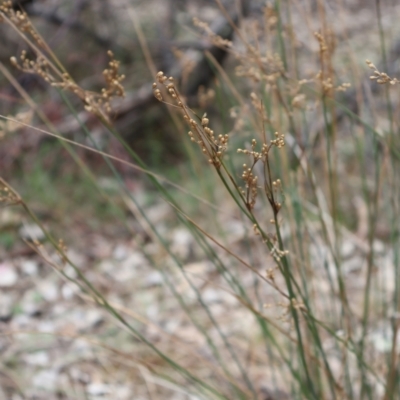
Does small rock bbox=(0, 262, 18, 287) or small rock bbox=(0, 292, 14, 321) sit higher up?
small rock bbox=(0, 262, 18, 287)

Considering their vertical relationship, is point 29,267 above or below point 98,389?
above

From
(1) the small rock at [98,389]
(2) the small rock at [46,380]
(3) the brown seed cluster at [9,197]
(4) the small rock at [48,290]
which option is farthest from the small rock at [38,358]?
(3) the brown seed cluster at [9,197]

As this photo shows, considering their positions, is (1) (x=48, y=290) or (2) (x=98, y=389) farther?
(1) (x=48, y=290)

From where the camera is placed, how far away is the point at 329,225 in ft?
5.76

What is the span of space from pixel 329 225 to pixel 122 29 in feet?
6.63

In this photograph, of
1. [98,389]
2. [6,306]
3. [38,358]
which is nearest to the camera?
[98,389]

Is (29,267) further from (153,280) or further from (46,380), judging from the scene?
(46,380)

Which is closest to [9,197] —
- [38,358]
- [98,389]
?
[98,389]

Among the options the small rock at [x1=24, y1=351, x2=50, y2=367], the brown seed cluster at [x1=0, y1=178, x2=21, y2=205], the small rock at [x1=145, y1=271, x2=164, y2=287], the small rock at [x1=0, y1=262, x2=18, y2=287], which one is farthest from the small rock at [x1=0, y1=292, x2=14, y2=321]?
the brown seed cluster at [x1=0, y1=178, x2=21, y2=205]

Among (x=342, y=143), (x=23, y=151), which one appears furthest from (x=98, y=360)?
(x=342, y=143)

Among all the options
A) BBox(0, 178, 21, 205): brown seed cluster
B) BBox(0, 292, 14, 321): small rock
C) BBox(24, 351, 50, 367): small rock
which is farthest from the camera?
BBox(0, 292, 14, 321): small rock

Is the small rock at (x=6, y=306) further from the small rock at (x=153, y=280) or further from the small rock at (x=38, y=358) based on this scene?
the small rock at (x=153, y=280)

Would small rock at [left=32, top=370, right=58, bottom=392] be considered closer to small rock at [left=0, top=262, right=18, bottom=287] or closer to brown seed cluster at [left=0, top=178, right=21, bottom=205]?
small rock at [left=0, top=262, right=18, bottom=287]

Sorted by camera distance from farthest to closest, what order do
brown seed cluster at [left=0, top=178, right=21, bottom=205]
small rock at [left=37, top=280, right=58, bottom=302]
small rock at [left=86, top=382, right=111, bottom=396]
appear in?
small rock at [left=37, top=280, right=58, bottom=302] → small rock at [left=86, top=382, right=111, bottom=396] → brown seed cluster at [left=0, top=178, right=21, bottom=205]
